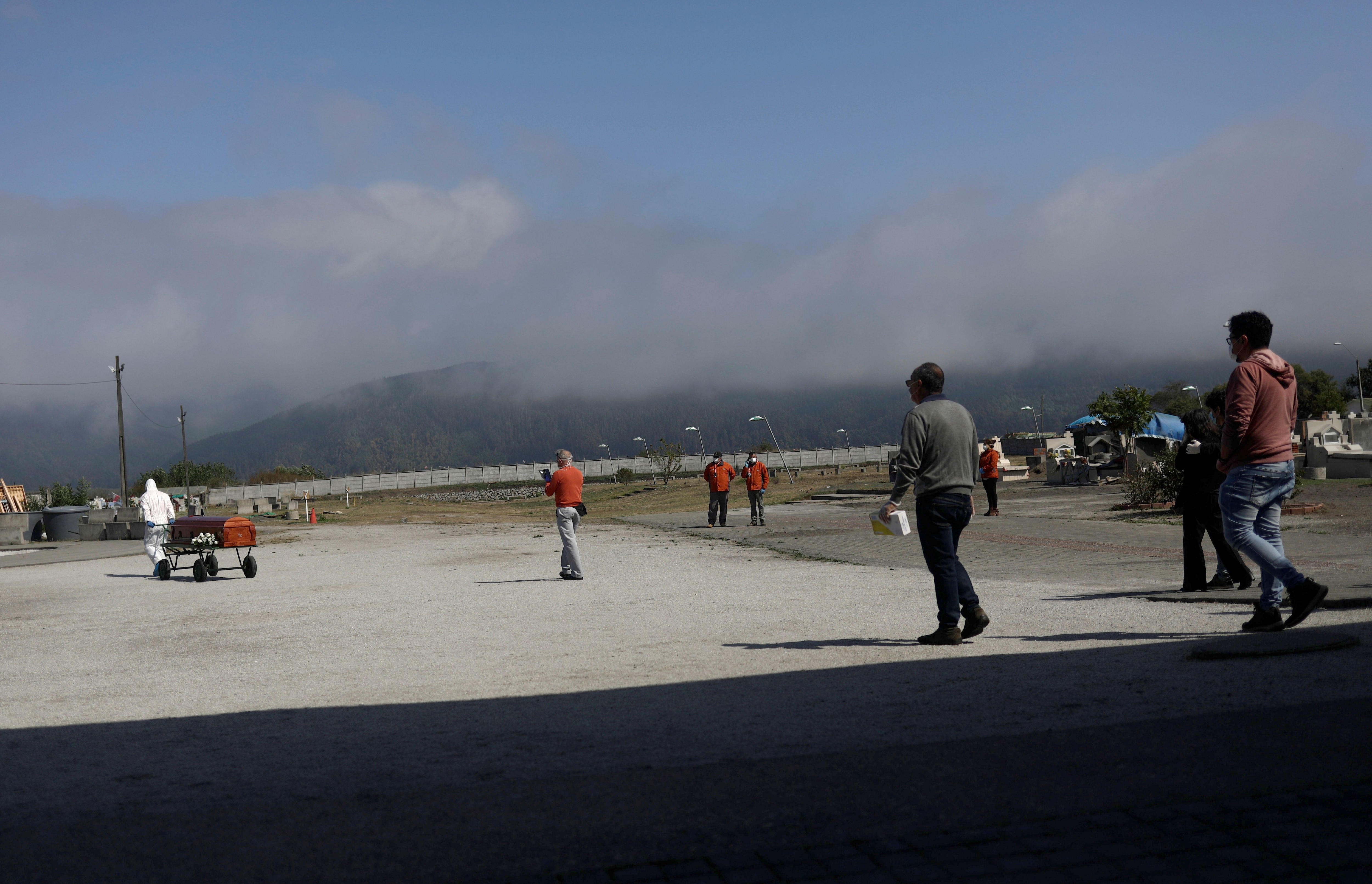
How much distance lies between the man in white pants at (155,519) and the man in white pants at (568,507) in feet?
24.9

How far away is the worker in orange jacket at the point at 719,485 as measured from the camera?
1083 inches

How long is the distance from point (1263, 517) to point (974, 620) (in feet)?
6.38

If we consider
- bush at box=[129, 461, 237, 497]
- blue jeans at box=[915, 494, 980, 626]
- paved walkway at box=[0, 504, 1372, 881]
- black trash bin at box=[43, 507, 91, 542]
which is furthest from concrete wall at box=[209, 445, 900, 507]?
blue jeans at box=[915, 494, 980, 626]

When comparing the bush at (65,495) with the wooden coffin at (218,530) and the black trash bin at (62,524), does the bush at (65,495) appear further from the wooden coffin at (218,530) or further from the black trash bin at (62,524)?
the wooden coffin at (218,530)

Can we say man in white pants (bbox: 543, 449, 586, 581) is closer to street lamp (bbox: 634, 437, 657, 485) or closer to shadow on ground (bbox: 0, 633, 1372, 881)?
shadow on ground (bbox: 0, 633, 1372, 881)

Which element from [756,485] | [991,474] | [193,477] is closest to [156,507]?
[756,485]

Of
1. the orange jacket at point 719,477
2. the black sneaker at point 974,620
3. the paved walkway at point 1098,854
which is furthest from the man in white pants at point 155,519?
the paved walkway at point 1098,854

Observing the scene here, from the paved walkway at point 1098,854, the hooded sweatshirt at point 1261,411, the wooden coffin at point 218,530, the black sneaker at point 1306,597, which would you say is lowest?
the paved walkway at point 1098,854

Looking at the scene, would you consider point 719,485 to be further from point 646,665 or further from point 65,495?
point 65,495

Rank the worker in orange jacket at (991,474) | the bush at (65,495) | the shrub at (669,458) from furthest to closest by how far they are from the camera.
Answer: the shrub at (669,458), the bush at (65,495), the worker in orange jacket at (991,474)

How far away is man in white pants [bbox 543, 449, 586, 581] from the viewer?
1502cm

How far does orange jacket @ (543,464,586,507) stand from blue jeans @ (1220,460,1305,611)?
9.55 m

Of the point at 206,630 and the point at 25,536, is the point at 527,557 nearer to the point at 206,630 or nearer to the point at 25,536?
the point at 206,630

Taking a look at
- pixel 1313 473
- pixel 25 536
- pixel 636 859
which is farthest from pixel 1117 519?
pixel 25 536
